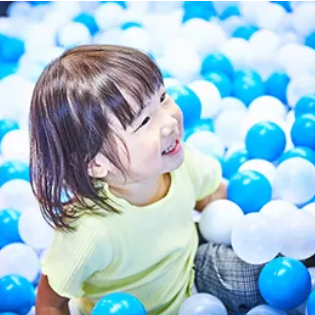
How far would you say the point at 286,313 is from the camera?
0.97 meters

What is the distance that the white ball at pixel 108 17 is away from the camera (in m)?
1.84

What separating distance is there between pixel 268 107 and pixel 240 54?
25 cm

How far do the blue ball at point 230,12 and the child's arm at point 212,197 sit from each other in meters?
0.84

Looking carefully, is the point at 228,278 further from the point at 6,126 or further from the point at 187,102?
the point at 6,126

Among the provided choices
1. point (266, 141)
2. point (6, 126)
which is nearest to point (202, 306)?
point (266, 141)

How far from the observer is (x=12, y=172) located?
1246 millimetres

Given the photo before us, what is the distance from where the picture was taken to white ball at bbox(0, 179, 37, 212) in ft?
3.90

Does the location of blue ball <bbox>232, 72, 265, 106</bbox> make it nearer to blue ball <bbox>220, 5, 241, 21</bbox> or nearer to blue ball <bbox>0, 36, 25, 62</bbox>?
blue ball <bbox>220, 5, 241, 21</bbox>

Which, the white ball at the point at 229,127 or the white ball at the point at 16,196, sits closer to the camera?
the white ball at the point at 16,196

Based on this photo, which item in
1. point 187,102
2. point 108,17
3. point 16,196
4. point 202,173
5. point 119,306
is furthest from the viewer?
point 108,17

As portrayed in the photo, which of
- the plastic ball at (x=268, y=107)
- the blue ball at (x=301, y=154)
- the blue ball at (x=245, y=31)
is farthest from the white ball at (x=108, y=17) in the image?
the blue ball at (x=301, y=154)

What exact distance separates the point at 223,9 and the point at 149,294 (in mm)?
1181

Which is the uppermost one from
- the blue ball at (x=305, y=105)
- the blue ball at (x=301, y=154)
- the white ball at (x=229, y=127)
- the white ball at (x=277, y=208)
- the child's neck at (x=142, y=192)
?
the child's neck at (x=142, y=192)

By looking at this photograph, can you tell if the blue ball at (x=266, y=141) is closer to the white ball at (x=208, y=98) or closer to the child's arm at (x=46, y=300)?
the white ball at (x=208, y=98)
